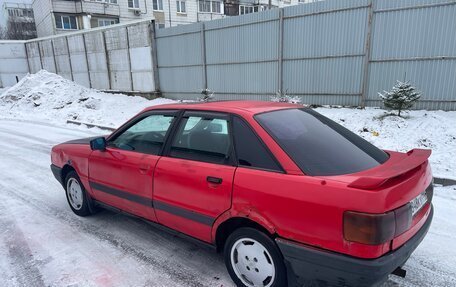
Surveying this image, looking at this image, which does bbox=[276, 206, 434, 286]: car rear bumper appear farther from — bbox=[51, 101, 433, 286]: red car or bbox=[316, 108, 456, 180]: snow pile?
bbox=[316, 108, 456, 180]: snow pile

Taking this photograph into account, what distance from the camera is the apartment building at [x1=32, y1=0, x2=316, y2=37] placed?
3166cm

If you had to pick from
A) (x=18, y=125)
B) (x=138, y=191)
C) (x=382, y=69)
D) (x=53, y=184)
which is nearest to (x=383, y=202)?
(x=138, y=191)

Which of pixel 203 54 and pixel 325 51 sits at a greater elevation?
pixel 203 54

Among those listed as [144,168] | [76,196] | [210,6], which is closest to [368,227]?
[144,168]

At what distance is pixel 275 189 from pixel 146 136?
5.90ft

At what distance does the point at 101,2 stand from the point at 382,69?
31264mm

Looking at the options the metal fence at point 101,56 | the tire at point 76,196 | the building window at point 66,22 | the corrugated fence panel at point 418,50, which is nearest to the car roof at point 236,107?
the tire at point 76,196

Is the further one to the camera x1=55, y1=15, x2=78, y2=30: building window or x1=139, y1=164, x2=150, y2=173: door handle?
x1=55, y1=15, x2=78, y2=30: building window

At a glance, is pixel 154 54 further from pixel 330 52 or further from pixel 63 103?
pixel 330 52

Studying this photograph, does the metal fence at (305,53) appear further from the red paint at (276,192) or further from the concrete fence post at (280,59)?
the red paint at (276,192)

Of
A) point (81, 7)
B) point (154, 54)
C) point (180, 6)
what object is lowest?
point (154, 54)

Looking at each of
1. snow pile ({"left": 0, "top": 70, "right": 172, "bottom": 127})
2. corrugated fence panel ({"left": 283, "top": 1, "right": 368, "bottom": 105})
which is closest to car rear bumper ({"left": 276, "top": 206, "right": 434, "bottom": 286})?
corrugated fence panel ({"left": 283, "top": 1, "right": 368, "bottom": 105})

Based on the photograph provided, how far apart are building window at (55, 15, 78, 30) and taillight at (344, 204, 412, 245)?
121 feet

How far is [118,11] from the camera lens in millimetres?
33562
